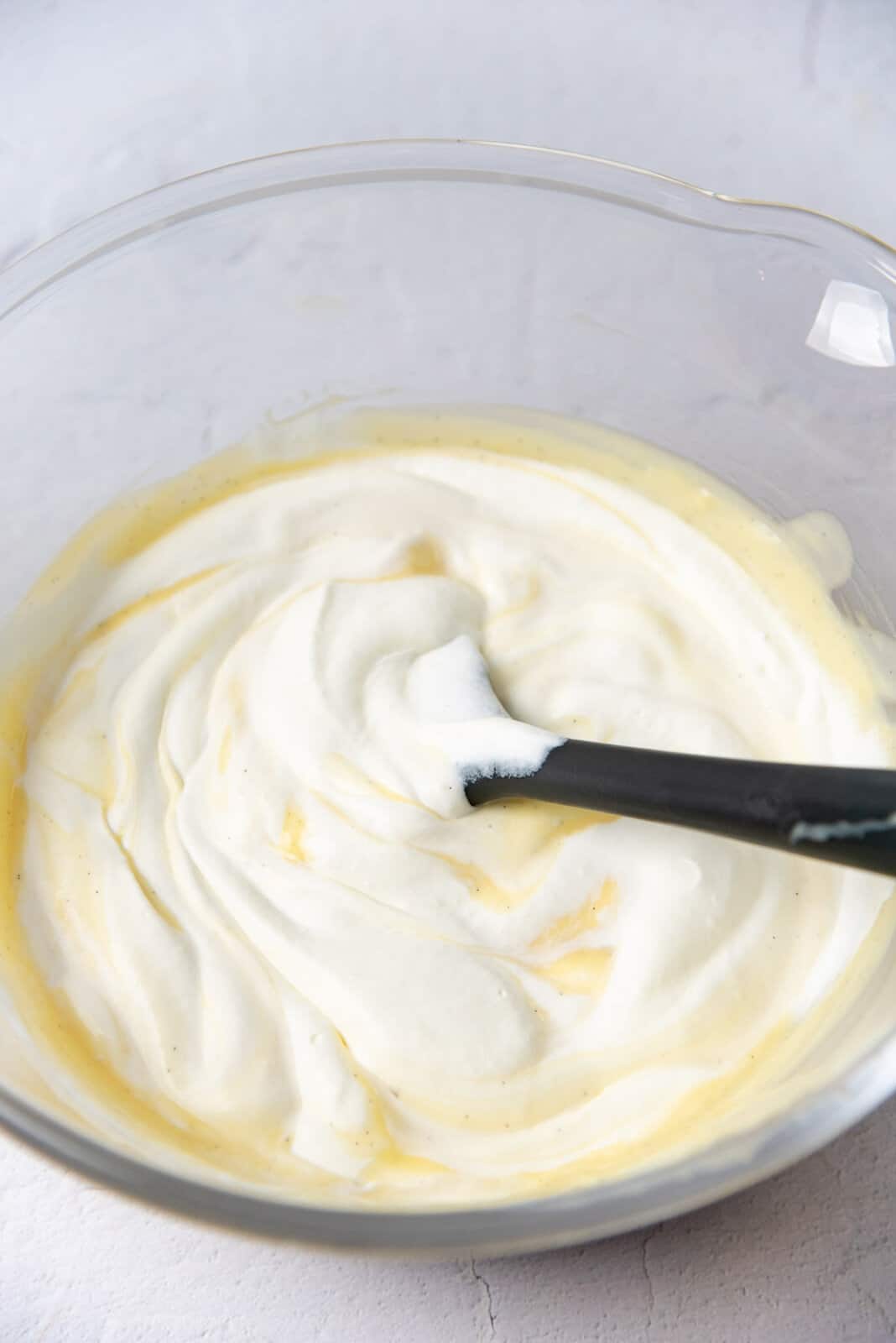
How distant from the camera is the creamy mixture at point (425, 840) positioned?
1.16 m

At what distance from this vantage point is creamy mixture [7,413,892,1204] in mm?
1163

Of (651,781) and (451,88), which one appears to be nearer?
(651,781)

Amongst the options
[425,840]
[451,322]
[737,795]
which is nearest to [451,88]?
[451,322]

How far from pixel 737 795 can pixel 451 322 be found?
81cm

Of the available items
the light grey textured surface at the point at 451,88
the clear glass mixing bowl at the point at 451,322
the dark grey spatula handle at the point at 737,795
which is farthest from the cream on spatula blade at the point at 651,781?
the light grey textured surface at the point at 451,88

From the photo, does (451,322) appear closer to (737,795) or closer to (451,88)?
(451,88)

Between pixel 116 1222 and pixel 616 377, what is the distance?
110 centimetres

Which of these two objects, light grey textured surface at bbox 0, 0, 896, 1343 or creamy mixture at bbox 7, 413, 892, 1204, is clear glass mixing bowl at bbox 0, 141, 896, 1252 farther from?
light grey textured surface at bbox 0, 0, 896, 1343

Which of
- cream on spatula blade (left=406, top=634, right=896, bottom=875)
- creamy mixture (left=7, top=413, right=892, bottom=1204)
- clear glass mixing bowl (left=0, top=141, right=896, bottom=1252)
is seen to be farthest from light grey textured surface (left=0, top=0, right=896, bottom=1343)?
cream on spatula blade (left=406, top=634, right=896, bottom=875)

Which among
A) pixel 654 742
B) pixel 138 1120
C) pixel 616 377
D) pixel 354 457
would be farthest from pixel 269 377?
pixel 138 1120

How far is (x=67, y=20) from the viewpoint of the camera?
2.12m

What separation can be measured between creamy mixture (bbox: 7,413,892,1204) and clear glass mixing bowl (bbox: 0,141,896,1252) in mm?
85

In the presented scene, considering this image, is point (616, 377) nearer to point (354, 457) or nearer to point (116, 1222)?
point (354, 457)

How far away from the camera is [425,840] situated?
1.32 m
